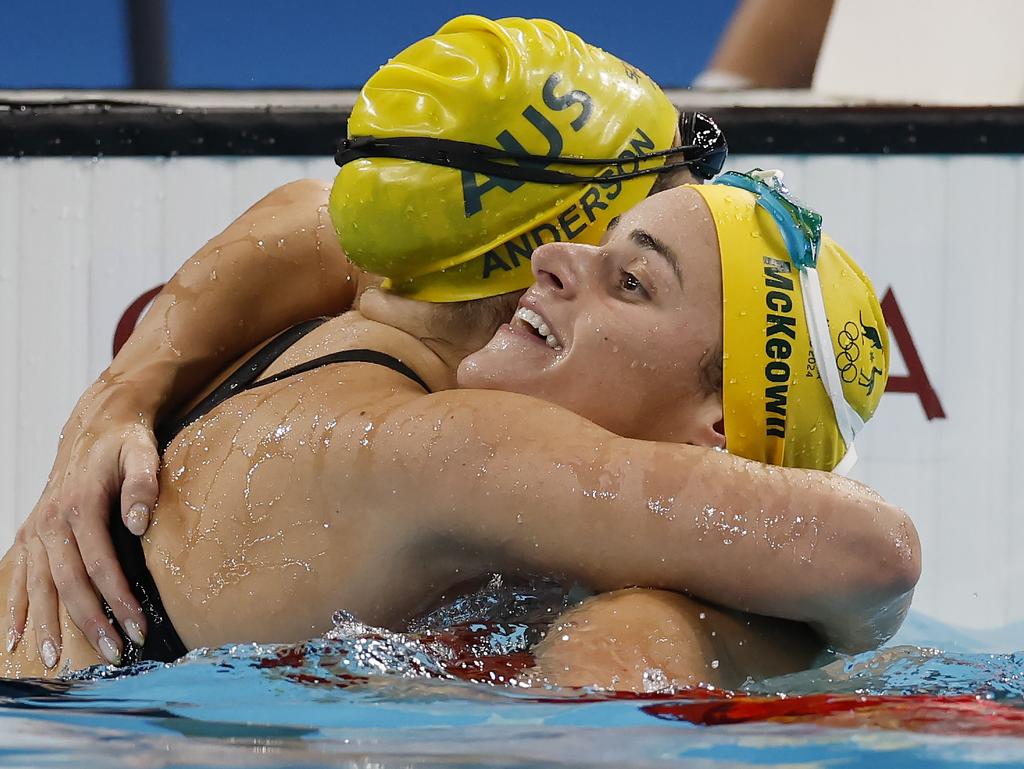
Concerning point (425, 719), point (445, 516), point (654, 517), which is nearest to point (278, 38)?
point (445, 516)

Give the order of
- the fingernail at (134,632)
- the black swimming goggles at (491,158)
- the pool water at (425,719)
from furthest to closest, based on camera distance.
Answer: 1. the black swimming goggles at (491,158)
2. the fingernail at (134,632)
3. the pool water at (425,719)

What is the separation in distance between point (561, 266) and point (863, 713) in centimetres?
88

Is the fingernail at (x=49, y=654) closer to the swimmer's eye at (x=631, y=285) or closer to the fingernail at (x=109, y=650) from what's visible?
the fingernail at (x=109, y=650)

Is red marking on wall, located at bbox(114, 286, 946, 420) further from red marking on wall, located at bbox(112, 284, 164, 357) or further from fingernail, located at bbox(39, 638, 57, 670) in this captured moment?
fingernail, located at bbox(39, 638, 57, 670)

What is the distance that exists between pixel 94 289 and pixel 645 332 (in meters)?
2.44

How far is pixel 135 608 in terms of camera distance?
6.34ft

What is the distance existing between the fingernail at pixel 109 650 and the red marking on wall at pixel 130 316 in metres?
2.13

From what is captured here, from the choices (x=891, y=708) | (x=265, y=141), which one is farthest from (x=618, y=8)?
(x=891, y=708)

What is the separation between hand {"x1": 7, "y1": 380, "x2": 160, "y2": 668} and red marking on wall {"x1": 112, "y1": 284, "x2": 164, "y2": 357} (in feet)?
5.80

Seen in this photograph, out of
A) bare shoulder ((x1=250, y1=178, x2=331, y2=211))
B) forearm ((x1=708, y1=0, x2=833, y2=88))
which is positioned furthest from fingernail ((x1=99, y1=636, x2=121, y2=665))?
forearm ((x1=708, y1=0, x2=833, y2=88))

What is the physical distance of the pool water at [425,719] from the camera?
4.34 feet

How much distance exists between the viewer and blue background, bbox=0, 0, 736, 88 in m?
4.05

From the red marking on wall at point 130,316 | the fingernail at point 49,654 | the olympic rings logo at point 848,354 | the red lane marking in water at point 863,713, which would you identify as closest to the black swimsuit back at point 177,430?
the fingernail at point 49,654

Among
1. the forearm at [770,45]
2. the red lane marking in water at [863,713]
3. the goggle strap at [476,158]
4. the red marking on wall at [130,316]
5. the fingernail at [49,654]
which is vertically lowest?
the red lane marking in water at [863,713]
